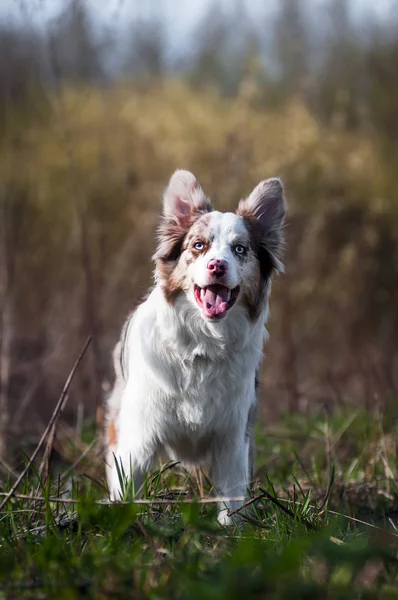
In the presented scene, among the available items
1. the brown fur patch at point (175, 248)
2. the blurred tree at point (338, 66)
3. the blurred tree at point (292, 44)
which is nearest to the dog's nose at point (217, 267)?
the brown fur patch at point (175, 248)

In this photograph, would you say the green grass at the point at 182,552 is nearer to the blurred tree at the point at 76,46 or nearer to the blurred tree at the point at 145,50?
the blurred tree at the point at 76,46

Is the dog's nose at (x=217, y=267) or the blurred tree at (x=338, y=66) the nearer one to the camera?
the dog's nose at (x=217, y=267)

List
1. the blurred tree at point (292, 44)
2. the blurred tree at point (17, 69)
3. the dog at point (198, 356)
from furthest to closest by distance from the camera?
the blurred tree at point (292, 44), the blurred tree at point (17, 69), the dog at point (198, 356)

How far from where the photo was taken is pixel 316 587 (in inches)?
79.7

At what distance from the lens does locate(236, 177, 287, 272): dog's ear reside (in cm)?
437

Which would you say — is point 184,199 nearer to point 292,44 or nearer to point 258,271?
point 258,271

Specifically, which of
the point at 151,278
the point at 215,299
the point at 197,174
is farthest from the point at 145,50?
the point at 215,299

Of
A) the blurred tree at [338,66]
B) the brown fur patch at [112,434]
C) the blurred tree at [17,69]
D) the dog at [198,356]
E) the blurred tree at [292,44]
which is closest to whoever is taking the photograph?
the dog at [198,356]

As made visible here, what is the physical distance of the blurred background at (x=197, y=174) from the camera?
23.6 ft

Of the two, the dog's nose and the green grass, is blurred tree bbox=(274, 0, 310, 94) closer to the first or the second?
the dog's nose

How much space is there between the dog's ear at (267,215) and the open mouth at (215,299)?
1.49ft

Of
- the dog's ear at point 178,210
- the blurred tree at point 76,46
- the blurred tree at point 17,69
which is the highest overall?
the blurred tree at point 76,46

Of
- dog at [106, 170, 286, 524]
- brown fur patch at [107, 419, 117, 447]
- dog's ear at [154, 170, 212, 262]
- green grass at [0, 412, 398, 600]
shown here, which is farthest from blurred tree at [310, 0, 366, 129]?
green grass at [0, 412, 398, 600]

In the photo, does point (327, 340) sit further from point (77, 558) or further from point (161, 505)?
point (77, 558)
